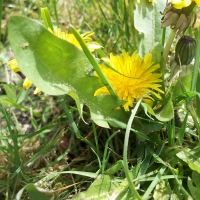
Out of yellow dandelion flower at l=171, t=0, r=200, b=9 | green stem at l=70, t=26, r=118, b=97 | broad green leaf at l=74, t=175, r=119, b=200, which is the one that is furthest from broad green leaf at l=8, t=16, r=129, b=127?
yellow dandelion flower at l=171, t=0, r=200, b=9

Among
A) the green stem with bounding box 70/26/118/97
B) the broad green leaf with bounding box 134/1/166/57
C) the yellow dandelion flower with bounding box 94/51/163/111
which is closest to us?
the green stem with bounding box 70/26/118/97

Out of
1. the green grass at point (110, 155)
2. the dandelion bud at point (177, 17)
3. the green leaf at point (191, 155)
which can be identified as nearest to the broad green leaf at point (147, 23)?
the green grass at point (110, 155)

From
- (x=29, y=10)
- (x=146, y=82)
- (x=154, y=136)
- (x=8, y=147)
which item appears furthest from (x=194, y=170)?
(x=29, y=10)

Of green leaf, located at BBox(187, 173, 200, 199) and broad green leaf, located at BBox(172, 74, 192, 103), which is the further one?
broad green leaf, located at BBox(172, 74, 192, 103)

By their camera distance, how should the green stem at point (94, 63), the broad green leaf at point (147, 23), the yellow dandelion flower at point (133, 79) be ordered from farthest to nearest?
the broad green leaf at point (147, 23) < the yellow dandelion flower at point (133, 79) < the green stem at point (94, 63)

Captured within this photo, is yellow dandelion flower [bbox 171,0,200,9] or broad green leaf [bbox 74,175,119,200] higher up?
yellow dandelion flower [bbox 171,0,200,9]

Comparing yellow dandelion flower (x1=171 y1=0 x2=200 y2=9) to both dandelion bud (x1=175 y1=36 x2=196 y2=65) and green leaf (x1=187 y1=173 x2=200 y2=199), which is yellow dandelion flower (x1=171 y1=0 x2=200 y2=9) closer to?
dandelion bud (x1=175 y1=36 x2=196 y2=65)

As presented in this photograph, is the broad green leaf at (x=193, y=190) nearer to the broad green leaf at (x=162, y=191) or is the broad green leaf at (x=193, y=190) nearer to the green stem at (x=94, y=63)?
the broad green leaf at (x=162, y=191)
